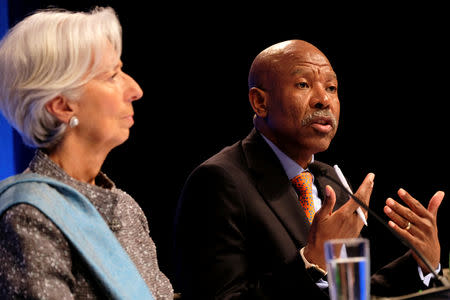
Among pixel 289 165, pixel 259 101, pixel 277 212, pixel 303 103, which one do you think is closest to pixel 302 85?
pixel 303 103

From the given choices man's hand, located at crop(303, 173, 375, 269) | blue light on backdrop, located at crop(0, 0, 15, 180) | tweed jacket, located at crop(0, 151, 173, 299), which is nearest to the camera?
tweed jacket, located at crop(0, 151, 173, 299)

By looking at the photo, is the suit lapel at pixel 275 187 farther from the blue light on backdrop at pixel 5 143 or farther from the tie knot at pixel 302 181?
the blue light on backdrop at pixel 5 143

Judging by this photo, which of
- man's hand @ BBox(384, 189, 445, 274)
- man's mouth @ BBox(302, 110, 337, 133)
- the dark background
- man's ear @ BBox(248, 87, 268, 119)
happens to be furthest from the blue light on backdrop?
man's hand @ BBox(384, 189, 445, 274)

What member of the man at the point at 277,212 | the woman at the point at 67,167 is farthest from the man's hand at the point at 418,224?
the woman at the point at 67,167

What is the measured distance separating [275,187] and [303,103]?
1.04 feet

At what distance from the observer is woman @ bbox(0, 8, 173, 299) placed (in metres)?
1.27

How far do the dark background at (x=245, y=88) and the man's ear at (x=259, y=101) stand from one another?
1090mm

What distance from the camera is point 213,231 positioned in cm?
204

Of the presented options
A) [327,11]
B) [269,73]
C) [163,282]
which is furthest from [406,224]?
[327,11]

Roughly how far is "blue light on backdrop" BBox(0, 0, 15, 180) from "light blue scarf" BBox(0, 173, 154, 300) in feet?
4.62

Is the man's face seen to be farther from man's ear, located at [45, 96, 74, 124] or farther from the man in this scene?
man's ear, located at [45, 96, 74, 124]

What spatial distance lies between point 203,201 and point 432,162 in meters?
1.61

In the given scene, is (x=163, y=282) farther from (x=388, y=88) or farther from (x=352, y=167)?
(x=388, y=88)

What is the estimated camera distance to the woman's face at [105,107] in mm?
1491
